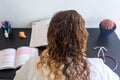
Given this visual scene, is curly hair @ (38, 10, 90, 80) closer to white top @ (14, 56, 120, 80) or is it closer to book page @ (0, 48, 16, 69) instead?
white top @ (14, 56, 120, 80)

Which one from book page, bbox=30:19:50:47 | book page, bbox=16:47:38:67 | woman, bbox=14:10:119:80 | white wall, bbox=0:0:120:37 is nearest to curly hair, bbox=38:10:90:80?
woman, bbox=14:10:119:80

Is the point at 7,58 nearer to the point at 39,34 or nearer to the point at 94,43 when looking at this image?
the point at 39,34

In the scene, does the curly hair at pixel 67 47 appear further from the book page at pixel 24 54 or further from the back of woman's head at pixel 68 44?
the book page at pixel 24 54

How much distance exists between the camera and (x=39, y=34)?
1480 mm

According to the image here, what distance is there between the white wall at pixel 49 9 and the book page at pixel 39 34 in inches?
2.5

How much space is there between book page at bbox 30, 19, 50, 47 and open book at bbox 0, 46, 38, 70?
71 mm

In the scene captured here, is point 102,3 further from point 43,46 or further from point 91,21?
point 43,46

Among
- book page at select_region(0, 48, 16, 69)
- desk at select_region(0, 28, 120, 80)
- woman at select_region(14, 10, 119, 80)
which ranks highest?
woman at select_region(14, 10, 119, 80)

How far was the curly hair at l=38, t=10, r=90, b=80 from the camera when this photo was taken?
0.81m

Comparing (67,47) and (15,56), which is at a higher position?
(67,47)

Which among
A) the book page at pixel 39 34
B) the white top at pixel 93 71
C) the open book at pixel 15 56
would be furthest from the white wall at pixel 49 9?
the white top at pixel 93 71

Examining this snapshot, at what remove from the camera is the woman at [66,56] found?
814 millimetres

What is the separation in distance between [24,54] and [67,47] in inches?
20.6

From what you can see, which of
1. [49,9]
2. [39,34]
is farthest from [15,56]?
[49,9]
